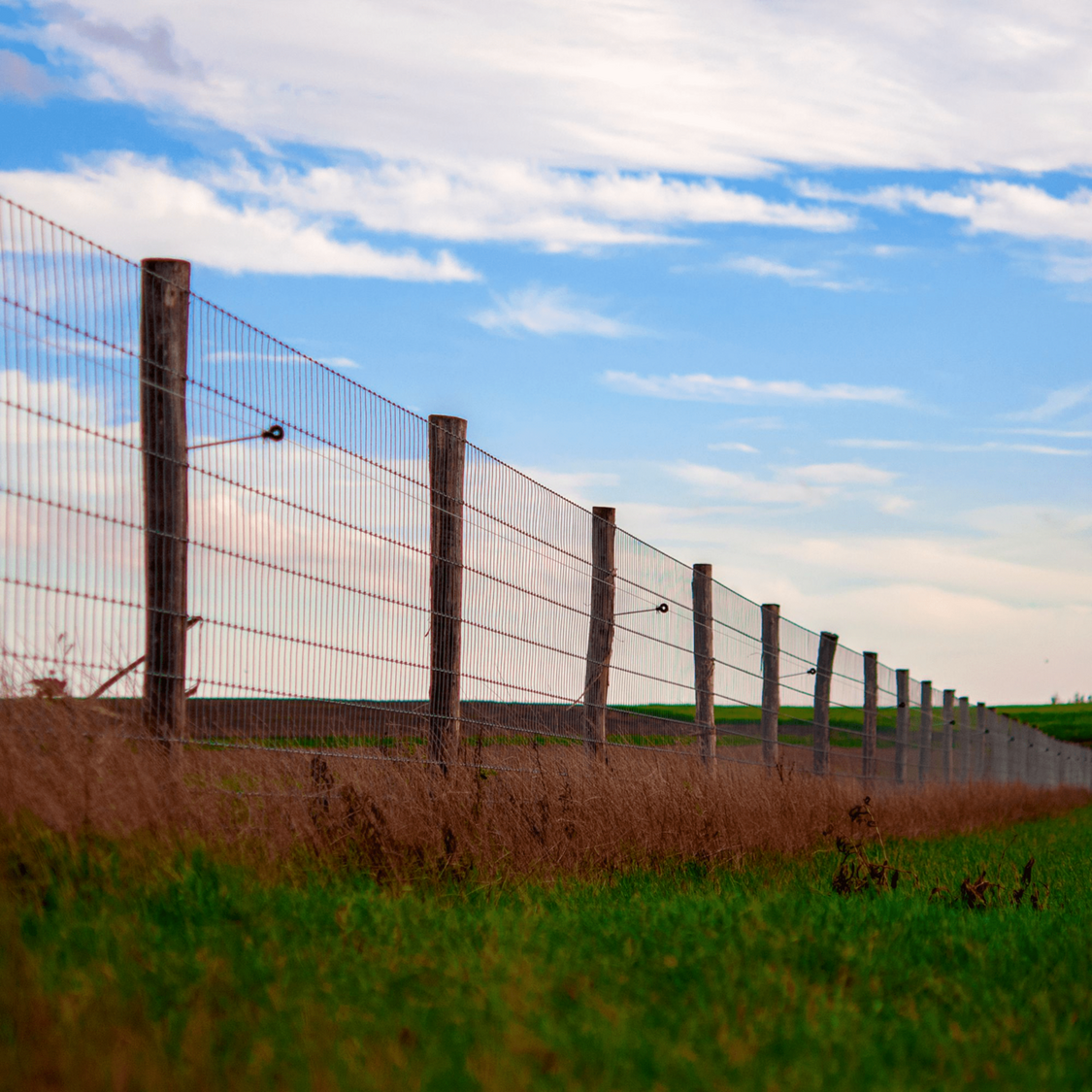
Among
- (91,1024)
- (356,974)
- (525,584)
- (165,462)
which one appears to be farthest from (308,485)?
(91,1024)

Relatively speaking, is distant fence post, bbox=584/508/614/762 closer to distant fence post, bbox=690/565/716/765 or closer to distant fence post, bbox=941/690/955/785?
distant fence post, bbox=690/565/716/765

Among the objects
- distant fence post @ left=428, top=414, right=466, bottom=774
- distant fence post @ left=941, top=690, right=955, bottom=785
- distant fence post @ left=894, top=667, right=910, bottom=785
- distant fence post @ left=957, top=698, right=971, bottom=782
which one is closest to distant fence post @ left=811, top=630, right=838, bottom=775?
distant fence post @ left=894, top=667, right=910, bottom=785

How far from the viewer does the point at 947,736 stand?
19016mm

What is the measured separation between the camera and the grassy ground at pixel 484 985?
2611 mm

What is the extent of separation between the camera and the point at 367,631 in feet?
18.9

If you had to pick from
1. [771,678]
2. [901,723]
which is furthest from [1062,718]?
[771,678]

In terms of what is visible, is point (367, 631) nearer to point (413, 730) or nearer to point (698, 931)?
point (413, 730)

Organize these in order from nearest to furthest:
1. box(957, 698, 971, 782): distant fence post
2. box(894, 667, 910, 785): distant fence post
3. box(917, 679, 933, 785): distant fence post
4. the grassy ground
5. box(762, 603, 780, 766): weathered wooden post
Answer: the grassy ground
box(762, 603, 780, 766): weathered wooden post
box(894, 667, 910, 785): distant fence post
box(917, 679, 933, 785): distant fence post
box(957, 698, 971, 782): distant fence post

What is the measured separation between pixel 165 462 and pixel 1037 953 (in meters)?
4.01

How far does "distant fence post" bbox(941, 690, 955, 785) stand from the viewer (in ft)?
60.5

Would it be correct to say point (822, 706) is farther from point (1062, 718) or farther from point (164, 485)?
point (1062, 718)

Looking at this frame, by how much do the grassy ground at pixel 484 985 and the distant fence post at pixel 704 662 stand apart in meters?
4.69

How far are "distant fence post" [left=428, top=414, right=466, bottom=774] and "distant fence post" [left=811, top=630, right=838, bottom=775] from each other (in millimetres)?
7075

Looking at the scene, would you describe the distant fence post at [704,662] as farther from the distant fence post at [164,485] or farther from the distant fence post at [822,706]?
the distant fence post at [164,485]
